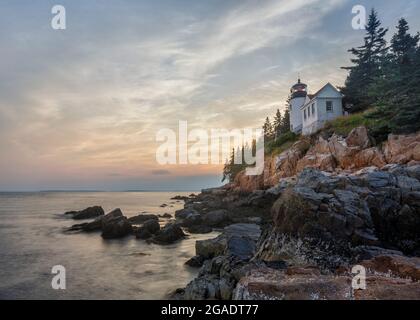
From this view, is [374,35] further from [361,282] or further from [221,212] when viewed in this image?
[361,282]

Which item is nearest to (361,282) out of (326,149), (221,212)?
(221,212)

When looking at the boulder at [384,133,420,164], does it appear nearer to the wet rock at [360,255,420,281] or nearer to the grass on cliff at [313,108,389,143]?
the grass on cliff at [313,108,389,143]

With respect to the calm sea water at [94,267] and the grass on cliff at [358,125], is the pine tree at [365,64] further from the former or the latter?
the calm sea water at [94,267]

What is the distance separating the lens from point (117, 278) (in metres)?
16.1

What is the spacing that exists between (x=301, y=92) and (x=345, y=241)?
135 feet

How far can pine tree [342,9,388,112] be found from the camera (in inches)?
1591

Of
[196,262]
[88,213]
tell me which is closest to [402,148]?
[196,262]

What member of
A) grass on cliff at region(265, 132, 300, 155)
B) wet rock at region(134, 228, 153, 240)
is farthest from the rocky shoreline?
grass on cliff at region(265, 132, 300, 155)

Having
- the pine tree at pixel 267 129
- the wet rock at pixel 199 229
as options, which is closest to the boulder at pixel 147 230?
the wet rock at pixel 199 229

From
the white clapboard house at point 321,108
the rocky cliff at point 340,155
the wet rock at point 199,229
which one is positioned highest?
the white clapboard house at point 321,108

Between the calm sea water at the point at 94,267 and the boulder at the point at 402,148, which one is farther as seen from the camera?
the boulder at the point at 402,148

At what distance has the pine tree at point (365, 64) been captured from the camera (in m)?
40.4
